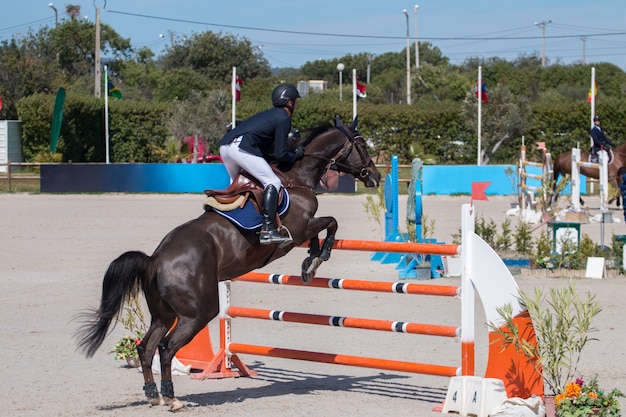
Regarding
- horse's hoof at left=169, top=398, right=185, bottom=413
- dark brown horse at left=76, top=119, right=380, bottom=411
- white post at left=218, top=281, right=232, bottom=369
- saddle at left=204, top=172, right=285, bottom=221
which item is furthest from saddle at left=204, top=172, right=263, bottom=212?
horse's hoof at left=169, top=398, right=185, bottom=413

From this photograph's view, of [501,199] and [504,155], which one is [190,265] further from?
[504,155]

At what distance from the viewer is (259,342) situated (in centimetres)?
848

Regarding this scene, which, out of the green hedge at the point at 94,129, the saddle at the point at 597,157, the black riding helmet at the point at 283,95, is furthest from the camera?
the green hedge at the point at 94,129

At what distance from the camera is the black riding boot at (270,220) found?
6359mm

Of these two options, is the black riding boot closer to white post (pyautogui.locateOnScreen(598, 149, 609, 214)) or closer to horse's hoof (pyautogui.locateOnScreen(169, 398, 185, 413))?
horse's hoof (pyautogui.locateOnScreen(169, 398, 185, 413))

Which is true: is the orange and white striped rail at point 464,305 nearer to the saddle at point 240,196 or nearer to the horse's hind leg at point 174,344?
the saddle at point 240,196

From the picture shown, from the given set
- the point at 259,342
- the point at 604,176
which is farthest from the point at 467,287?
the point at 604,176

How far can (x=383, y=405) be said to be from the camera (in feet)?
20.8

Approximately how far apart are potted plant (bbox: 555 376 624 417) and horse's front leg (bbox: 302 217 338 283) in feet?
6.57

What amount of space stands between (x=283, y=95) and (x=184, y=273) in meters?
1.61

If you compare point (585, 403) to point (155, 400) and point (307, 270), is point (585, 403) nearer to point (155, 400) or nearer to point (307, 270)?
point (307, 270)

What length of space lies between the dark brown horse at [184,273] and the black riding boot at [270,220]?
0.17m

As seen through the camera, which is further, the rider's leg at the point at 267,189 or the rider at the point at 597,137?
the rider at the point at 597,137

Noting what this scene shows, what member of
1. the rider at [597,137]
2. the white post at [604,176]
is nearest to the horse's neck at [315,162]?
the white post at [604,176]
